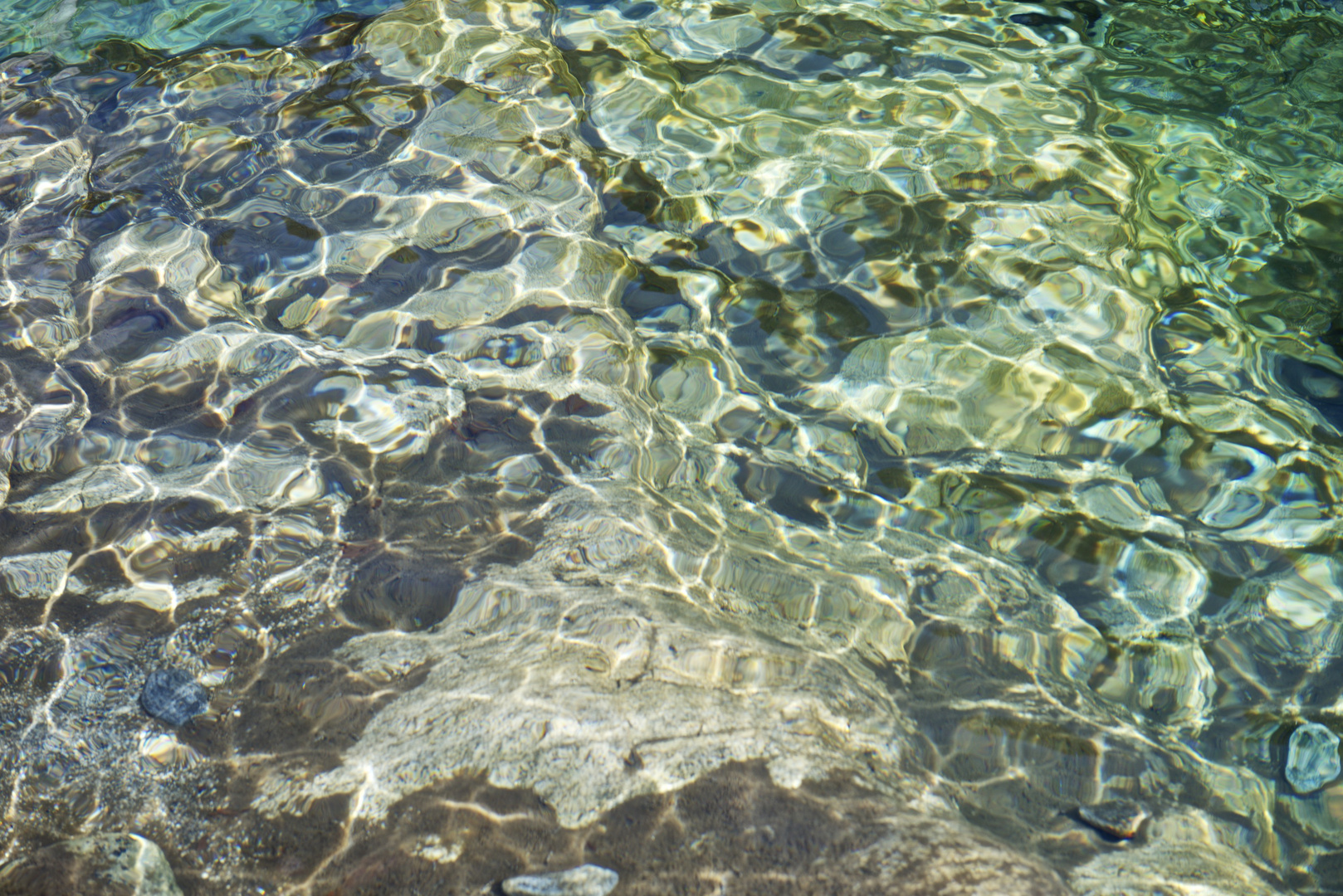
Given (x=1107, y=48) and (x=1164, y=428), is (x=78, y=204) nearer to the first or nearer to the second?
(x=1164, y=428)

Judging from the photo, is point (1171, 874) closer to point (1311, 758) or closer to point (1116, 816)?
point (1116, 816)

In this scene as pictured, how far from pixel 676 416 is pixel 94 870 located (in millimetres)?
2858

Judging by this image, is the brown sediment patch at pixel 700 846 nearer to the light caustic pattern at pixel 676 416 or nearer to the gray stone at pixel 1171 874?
the light caustic pattern at pixel 676 416

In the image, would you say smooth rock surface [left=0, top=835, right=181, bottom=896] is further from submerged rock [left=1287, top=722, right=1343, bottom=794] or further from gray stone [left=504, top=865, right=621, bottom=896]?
submerged rock [left=1287, top=722, right=1343, bottom=794]

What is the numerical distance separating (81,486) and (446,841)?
2535 millimetres

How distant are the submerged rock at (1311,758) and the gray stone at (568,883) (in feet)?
8.48

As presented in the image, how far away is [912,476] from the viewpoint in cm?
426

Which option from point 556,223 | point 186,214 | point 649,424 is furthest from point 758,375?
point 186,214

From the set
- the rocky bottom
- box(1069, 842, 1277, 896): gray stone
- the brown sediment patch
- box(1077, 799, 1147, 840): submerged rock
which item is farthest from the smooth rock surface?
box(1077, 799, 1147, 840): submerged rock

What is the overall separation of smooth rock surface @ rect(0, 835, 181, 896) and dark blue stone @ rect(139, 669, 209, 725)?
48 centimetres

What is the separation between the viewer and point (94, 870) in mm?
2559

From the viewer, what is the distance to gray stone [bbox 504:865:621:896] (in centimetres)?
243

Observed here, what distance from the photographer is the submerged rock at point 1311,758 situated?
3.33 meters

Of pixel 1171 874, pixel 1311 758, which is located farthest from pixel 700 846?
pixel 1311 758
